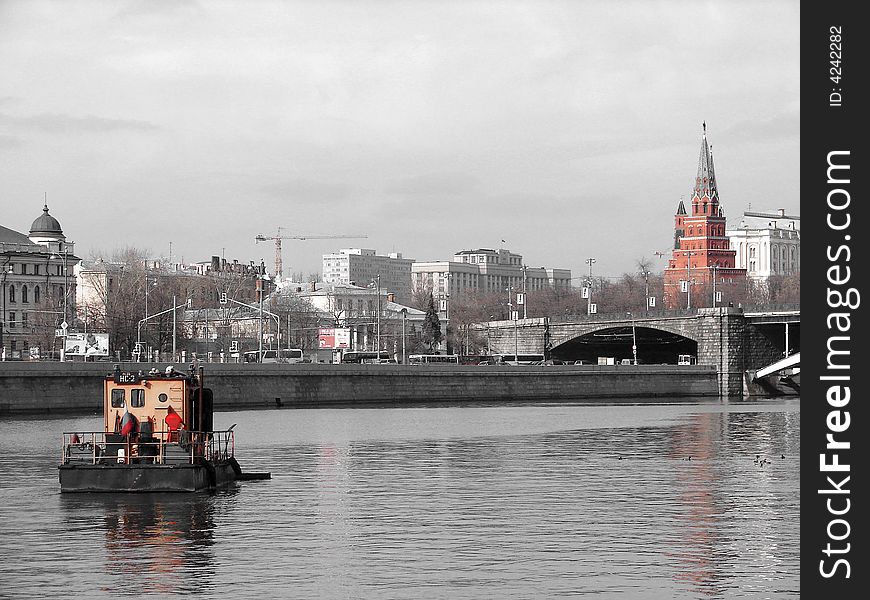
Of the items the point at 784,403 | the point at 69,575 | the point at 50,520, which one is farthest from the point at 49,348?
the point at 69,575

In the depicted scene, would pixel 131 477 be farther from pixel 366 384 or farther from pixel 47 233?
pixel 47 233

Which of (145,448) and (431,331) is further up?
(431,331)

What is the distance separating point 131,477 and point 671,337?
113 meters

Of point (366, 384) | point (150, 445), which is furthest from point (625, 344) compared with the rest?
point (150, 445)

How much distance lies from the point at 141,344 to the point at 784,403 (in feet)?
156

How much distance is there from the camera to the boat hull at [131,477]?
3706 cm

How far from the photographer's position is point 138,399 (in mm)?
40156

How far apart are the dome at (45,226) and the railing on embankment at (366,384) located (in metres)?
65.7
